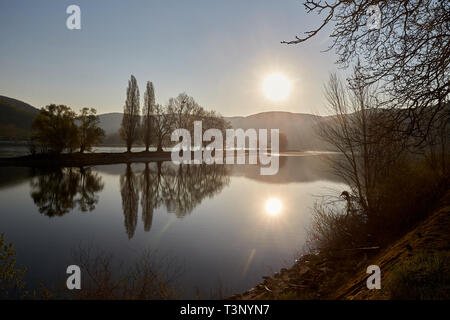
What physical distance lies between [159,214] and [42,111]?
3071cm

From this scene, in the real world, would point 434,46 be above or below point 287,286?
above

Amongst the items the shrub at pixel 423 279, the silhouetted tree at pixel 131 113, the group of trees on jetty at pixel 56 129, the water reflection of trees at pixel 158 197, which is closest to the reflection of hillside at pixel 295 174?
the water reflection of trees at pixel 158 197

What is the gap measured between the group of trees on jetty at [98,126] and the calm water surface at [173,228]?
1851cm

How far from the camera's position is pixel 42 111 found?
109 ft

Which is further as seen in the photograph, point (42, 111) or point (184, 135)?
point (184, 135)

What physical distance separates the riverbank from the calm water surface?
0.77 m

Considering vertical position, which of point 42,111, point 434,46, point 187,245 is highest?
point 42,111

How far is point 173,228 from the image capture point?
32.2ft

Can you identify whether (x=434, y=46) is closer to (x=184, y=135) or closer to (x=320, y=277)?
(x=320, y=277)

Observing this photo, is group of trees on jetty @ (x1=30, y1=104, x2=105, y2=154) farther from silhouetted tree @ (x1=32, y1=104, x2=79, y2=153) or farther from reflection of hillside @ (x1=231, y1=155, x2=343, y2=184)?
reflection of hillside @ (x1=231, y1=155, x2=343, y2=184)

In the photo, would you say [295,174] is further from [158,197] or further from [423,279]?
[423,279]

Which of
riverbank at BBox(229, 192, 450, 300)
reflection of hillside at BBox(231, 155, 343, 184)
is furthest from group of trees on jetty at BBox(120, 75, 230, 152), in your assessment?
riverbank at BBox(229, 192, 450, 300)
